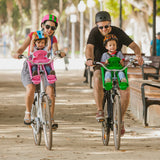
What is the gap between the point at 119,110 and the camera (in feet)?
24.9

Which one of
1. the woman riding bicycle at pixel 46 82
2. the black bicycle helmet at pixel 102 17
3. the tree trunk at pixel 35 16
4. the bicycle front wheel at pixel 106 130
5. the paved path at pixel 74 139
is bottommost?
the paved path at pixel 74 139

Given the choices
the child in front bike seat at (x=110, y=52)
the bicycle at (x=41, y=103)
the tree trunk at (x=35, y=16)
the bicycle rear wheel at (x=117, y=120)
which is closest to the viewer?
the bicycle rear wheel at (x=117, y=120)

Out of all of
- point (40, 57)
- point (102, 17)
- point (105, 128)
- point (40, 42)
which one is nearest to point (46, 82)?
point (40, 57)

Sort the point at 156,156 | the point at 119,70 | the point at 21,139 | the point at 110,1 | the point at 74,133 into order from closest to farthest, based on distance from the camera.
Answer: the point at 156,156
the point at 119,70
the point at 21,139
the point at 74,133
the point at 110,1

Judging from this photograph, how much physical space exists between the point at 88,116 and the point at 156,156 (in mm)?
4660

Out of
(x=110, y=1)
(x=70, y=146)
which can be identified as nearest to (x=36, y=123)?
(x=70, y=146)

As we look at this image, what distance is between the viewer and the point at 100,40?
8.28 metres

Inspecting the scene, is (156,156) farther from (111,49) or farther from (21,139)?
(21,139)

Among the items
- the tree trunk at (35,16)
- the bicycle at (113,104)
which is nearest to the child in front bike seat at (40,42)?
the bicycle at (113,104)

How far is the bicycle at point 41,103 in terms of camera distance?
772 cm

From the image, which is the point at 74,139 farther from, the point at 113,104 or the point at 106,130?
the point at 113,104

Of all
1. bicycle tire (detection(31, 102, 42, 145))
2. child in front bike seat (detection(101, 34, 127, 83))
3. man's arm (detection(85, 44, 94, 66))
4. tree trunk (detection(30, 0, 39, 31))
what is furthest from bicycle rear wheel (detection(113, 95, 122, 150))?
tree trunk (detection(30, 0, 39, 31))

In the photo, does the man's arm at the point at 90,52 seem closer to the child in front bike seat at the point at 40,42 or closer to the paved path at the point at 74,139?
the child in front bike seat at the point at 40,42

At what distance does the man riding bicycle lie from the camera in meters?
7.94
